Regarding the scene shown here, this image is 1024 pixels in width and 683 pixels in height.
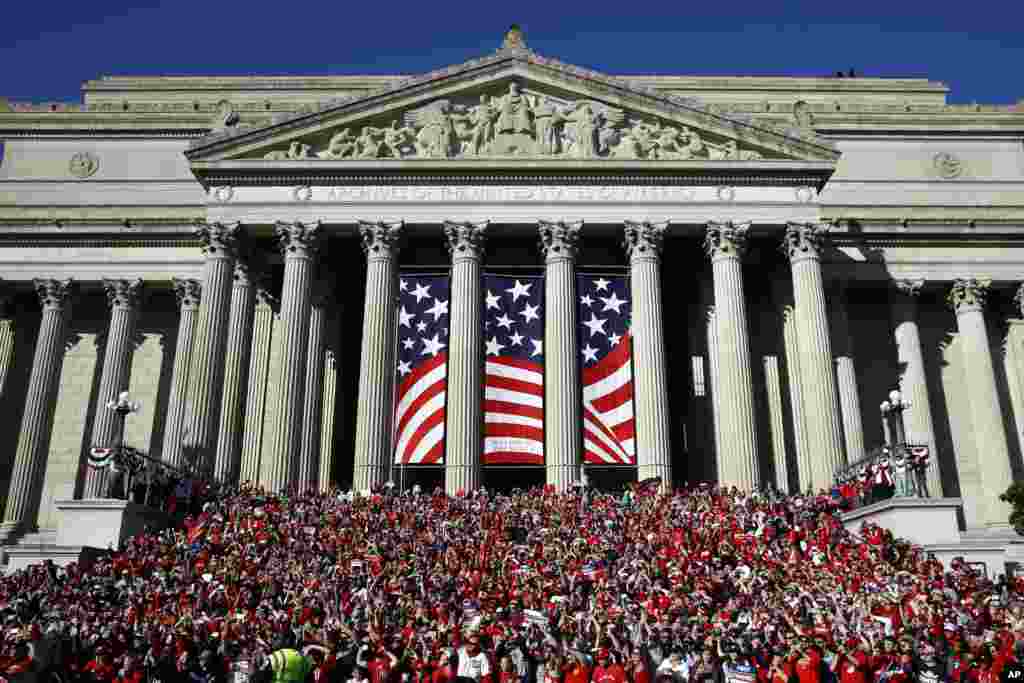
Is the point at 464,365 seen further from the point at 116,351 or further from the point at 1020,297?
the point at 1020,297

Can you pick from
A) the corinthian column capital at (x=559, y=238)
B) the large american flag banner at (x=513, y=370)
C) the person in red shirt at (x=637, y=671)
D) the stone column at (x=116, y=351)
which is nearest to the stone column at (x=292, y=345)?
the large american flag banner at (x=513, y=370)

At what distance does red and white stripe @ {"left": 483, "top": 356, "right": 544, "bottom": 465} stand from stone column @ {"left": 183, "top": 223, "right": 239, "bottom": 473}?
9.86 meters

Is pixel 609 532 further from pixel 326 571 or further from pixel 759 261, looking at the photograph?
pixel 759 261

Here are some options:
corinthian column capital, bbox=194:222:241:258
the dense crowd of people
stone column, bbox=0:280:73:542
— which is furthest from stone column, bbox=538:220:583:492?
stone column, bbox=0:280:73:542

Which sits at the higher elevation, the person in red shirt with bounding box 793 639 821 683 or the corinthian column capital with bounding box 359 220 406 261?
the corinthian column capital with bounding box 359 220 406 261

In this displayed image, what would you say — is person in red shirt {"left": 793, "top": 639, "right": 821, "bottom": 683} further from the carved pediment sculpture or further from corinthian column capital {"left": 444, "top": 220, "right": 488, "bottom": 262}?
the carved pediment sculpture

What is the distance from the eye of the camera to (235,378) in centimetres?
3294

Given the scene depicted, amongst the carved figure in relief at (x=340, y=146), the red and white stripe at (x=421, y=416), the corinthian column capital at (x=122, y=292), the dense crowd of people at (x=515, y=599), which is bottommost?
the dense crowd of people at (x=515, y=599)

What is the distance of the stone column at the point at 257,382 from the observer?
32.6 m

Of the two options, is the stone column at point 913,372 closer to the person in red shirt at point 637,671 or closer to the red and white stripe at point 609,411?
the red and white stripe at point 609,411

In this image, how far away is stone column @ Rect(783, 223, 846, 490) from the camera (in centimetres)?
3164

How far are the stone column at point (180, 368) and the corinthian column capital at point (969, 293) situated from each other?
106ft

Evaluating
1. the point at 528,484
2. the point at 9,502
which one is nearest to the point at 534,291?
the point at 528,484

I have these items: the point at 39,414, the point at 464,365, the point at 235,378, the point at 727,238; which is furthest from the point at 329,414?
the point at 727,238
